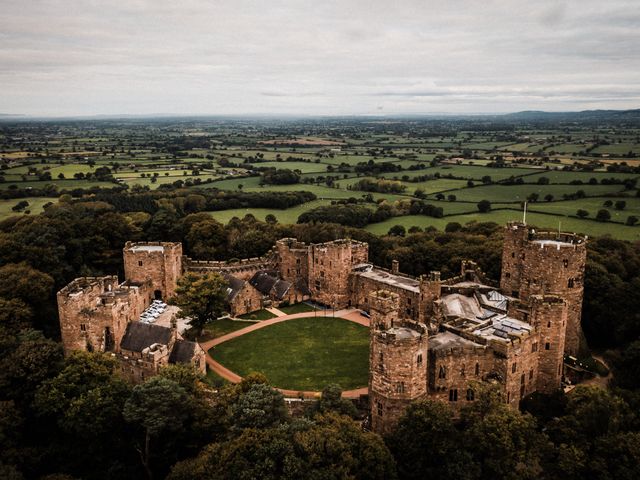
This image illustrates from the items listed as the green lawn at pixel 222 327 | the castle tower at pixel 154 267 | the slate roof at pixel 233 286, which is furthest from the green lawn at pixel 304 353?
the castle tower at pixel 154 267

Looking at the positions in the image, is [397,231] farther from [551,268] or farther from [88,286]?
[88,286]

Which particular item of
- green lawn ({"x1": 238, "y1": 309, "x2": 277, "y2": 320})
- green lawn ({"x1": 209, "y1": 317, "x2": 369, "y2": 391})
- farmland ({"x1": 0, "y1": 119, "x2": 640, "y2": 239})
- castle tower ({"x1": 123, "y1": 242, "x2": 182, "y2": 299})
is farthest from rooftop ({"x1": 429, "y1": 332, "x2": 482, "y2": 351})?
farmland ({"x1": 0, "y1": 119, "x2": 640, "y2": 239})

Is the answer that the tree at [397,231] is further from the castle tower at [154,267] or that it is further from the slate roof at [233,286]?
the castle tower at [154,267]

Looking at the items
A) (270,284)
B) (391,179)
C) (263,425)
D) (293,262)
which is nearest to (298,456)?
(263,425)

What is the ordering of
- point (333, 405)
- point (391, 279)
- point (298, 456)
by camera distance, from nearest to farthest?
point (298, 456) → point (333, 405) → point (391, 279)

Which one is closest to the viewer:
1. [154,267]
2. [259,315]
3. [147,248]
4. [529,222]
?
[154,267]

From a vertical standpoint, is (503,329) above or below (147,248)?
below
